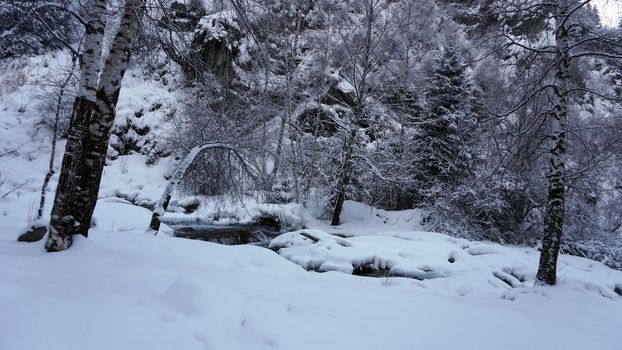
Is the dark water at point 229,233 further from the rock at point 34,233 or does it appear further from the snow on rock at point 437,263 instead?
the rock at point 34,233

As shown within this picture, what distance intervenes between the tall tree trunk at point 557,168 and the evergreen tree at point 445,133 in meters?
8.63

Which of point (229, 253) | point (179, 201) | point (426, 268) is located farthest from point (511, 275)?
point (179, 201)

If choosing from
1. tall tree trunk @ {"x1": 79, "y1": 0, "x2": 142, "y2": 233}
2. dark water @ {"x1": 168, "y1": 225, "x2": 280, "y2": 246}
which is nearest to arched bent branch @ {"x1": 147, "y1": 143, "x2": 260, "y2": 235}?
tall tree trunk @ {"x1": 79, "y1": 0, "x2": 142, "y2": 233}

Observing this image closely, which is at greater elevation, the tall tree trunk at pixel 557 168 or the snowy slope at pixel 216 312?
the tall tree trunk at pixel 557 168

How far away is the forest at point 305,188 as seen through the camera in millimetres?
2977

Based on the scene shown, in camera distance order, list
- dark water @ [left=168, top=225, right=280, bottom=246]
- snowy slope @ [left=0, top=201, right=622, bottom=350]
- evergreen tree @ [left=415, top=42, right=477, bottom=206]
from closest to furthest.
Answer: snowy slope @ [left=0, top=201, right=622, bottom=350], dark water @ [left=168, top=225, right=280, bottom=246], evergreen tree @ [left=415, top=42, right=477, bottom=206]

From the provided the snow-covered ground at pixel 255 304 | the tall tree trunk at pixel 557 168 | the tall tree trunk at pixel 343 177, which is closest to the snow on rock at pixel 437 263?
the snow-covered ground at pixel 255 304

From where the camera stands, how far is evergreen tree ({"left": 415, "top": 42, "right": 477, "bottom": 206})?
15.2 m

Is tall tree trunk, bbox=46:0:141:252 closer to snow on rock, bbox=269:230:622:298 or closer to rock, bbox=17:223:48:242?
rock, bbox=17:223:48:242

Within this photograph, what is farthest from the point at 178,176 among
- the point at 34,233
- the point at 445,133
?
the point at 445,133

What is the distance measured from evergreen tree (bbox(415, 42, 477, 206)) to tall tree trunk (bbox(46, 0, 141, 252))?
41.5ft

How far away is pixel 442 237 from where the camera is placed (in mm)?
11336

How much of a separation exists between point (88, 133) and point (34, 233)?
143 centimetres

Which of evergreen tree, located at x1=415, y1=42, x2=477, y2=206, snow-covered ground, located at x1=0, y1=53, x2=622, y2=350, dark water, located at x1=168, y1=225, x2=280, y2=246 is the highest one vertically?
evergreen tree, located at x1=415, y1=42, x2=477, y2=206
